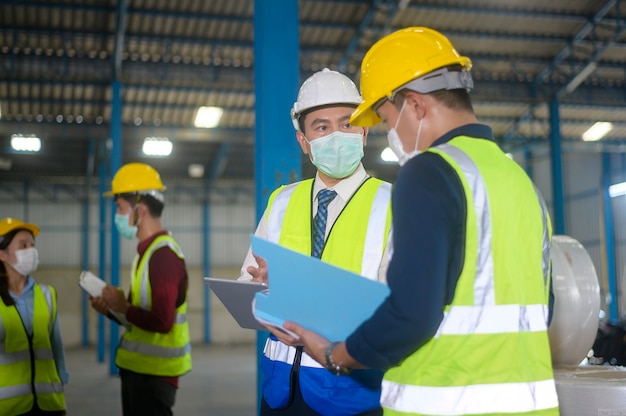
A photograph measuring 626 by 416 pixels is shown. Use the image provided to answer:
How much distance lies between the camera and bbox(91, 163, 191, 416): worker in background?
454 centimetres

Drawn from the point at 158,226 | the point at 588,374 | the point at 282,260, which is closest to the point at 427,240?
the point at 282,260

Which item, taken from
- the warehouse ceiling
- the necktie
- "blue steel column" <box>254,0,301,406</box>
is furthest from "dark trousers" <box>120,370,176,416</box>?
the warehouse ceiling

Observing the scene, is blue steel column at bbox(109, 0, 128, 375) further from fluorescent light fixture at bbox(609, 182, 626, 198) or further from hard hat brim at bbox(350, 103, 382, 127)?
fluorescent light fixture at bbox(609, 182, 626, 198)

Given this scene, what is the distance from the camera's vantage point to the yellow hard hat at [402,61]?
6.61 feet

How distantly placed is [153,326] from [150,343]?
0.16 m

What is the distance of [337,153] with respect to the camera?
302cm

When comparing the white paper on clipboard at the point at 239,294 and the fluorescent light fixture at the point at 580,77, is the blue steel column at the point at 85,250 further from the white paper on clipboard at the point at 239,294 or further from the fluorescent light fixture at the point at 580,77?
the white paper on clipboard at the point at 239,294

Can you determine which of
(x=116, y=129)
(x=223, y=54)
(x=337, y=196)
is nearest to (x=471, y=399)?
(x=337, y=196)

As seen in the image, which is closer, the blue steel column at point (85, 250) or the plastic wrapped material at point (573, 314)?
the plastic wrapped material at point (573, 314)

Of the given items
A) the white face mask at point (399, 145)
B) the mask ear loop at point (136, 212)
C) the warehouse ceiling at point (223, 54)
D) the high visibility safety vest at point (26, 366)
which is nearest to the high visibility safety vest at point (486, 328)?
the white face mask at point (399, 145)

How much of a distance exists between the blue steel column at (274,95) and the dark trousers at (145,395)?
0.68m

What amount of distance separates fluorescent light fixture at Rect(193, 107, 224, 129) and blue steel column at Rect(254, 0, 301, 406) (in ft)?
45.8

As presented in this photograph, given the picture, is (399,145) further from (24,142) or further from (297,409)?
(24,142)

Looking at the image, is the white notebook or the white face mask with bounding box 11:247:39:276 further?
the white face mask with bounding box 11:247:39:276
